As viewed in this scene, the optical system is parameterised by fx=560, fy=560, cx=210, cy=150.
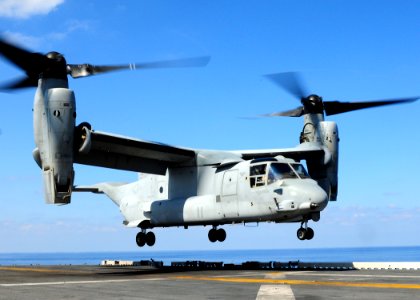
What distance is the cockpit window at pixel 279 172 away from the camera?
22.6 m

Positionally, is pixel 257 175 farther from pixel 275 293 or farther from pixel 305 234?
pixel 275 293

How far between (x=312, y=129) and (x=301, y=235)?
296 inches

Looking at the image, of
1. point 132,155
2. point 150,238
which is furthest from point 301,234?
point 150,238

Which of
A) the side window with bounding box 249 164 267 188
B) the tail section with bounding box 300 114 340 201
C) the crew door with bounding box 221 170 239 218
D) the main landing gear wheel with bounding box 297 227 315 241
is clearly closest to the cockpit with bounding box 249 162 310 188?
the side window with bounding box 249 164 267 188

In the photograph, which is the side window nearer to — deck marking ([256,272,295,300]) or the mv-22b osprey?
the mv-22b osprey

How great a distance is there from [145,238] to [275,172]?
37.2 feet

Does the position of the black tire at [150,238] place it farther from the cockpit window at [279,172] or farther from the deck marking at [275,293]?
the deck marking at [275,293]

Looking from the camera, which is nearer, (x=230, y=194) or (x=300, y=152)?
(x=230, y=194)

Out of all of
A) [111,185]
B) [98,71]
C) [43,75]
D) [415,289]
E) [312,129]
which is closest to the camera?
[415,289]

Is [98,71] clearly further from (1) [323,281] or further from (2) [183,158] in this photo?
(1) [323,281]

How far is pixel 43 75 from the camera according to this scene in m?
21.6

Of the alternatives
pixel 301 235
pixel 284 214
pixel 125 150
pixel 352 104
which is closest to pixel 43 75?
pixel 125 150

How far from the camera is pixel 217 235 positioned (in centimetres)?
3003

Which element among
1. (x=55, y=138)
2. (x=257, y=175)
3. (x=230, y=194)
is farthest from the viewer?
(x=230, y=194)
